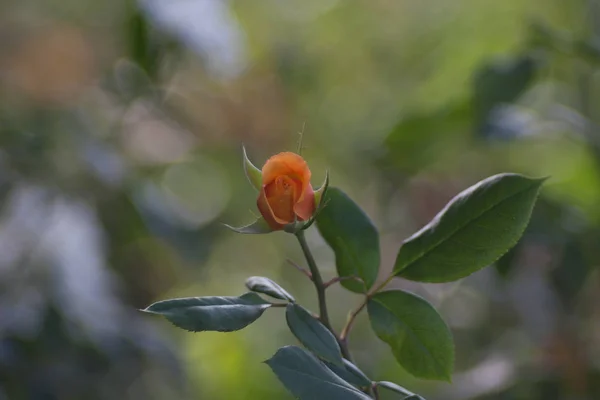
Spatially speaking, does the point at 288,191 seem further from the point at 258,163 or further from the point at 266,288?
the point at 258,163

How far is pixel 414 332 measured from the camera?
16.8 inches

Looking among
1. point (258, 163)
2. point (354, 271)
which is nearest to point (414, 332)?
point (354, 271)

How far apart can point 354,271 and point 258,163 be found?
3.21 ft

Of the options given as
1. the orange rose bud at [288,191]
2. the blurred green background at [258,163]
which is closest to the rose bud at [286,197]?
the orange rose bud at [288,191]

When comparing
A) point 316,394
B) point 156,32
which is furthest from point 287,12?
point 316,394

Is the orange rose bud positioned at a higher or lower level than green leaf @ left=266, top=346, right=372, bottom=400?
higher

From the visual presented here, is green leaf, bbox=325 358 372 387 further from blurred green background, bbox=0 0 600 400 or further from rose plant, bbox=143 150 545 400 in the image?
blurred green background, bbox=0 0 600 400

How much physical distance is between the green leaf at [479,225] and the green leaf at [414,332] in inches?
0.8

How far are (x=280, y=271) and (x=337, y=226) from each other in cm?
106

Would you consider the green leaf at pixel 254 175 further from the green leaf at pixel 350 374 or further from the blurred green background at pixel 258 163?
the blurred green background at pixel 258 163

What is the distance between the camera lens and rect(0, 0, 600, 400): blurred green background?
2.96ft

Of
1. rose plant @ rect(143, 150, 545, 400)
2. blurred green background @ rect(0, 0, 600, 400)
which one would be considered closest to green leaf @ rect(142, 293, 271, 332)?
rose plant @ rect(143, 150, 545, 400)

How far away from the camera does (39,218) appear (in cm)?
106

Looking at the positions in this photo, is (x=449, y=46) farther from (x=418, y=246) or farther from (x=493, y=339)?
(x=418, y=246)
